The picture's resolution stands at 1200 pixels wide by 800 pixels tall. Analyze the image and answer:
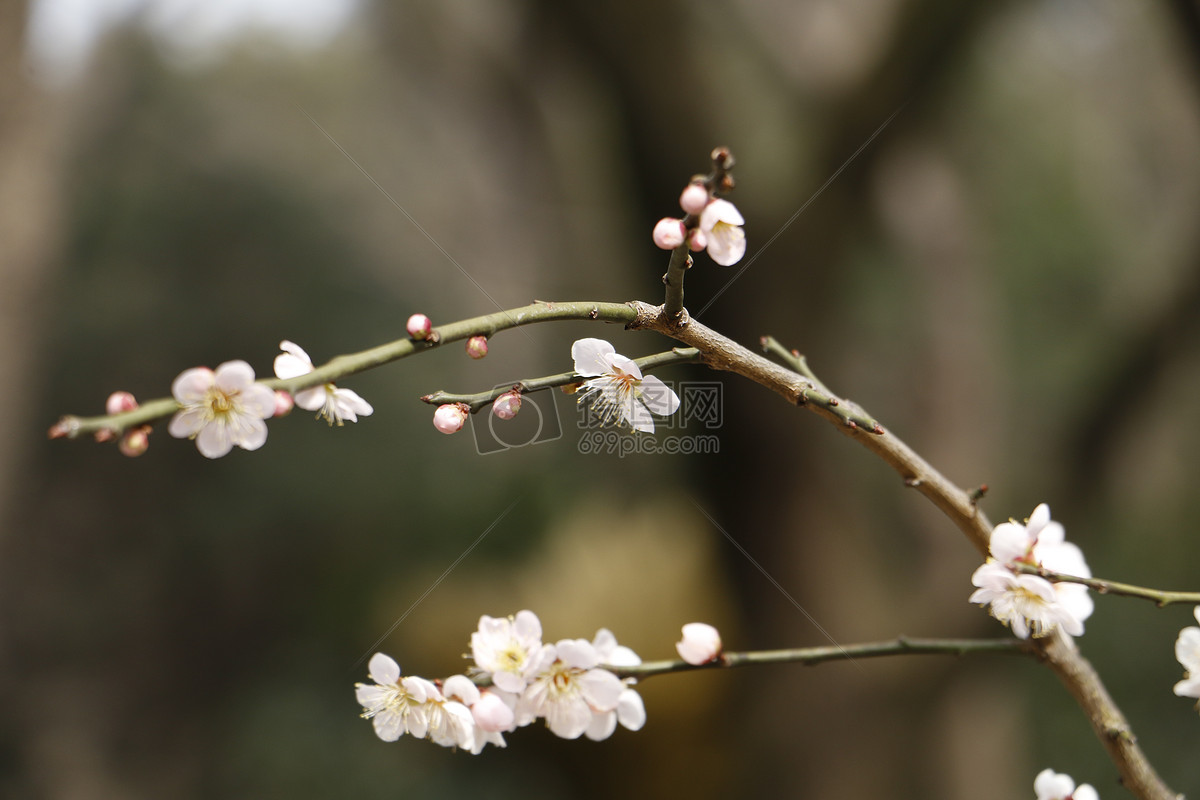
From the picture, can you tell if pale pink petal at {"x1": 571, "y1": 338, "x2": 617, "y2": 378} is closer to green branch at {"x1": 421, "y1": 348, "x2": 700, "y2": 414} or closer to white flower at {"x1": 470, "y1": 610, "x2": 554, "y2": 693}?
green branch at {"x1": 421, "y1": 348, "x2": 700, "y2": 414}

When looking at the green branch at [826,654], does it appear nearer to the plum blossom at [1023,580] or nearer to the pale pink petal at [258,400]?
the plum blossom at [1023,580]

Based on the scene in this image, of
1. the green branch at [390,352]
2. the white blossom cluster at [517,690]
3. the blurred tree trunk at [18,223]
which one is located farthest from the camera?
the blurred tree trunk at [18,223]

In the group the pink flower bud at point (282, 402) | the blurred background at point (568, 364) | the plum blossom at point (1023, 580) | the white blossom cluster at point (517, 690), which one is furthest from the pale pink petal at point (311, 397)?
the blurred background at point (568, 364)

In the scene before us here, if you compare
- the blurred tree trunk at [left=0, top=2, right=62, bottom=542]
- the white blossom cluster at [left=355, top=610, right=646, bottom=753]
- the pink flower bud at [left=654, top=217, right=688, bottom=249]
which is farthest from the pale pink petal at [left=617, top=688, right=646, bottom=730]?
the blurred tree trunk at [left=0, top=2, right=62, bottom=542]

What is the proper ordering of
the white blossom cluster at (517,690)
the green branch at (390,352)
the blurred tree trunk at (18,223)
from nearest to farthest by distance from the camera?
the green branch at (390,352) → the white blossom cluster at (517,690) → the blurred tree trunk at (18,223)

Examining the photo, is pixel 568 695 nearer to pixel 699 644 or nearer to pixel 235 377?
pixel 699 644

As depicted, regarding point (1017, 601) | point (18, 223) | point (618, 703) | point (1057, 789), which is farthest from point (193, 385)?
point (18, 223)

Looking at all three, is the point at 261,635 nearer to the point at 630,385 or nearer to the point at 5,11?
the point at 5,11
